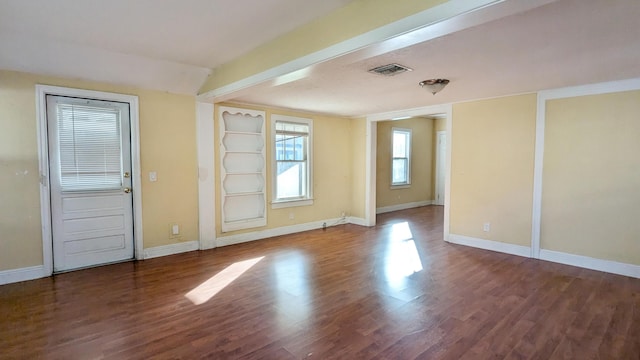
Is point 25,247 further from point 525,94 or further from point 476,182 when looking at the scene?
point 525,94

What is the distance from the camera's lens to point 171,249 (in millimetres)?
4586

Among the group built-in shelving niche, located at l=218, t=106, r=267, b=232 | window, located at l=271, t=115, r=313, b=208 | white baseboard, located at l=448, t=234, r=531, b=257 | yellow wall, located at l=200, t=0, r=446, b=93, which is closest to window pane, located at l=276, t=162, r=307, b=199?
window, located at l=271, t=115, r=313, b=208

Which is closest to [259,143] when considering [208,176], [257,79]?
[208,176]

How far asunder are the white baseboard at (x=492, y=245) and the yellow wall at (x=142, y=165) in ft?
13.3

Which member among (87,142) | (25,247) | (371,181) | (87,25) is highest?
(87,25)

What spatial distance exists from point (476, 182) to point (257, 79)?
363 centimetres

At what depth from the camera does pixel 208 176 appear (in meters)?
4.87

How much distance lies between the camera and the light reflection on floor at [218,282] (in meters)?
3.12

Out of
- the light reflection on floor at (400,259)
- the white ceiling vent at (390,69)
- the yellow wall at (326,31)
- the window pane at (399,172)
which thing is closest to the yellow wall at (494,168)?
the light reflection on floor at (400,259)

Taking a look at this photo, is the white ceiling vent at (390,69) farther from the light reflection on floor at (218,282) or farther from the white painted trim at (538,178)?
the light reflection on floor at (218,282)

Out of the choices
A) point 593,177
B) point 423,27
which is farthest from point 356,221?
point 423,27

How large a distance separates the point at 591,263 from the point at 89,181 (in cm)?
622

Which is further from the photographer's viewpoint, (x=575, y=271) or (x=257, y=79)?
(x=575, y=271)

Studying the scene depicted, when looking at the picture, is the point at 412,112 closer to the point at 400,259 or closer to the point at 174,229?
the point at 400,259
